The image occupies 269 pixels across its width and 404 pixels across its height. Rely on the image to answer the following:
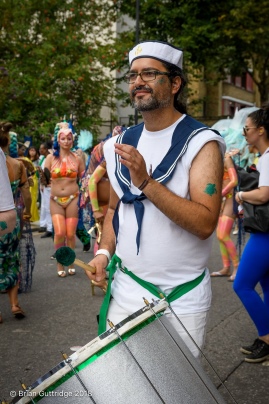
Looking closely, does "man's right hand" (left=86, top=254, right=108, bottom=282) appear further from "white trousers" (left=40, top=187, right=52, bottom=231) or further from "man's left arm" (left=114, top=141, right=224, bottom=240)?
"white trousers" (left=40, top=187, right=52, bottom=231)

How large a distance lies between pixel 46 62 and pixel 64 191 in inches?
471

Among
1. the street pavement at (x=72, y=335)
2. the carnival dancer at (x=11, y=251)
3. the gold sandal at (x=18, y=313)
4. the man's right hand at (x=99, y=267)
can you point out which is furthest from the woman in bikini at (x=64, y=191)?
the man's right hand at (x=99, y=267)

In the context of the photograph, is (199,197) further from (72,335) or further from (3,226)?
(72,335)

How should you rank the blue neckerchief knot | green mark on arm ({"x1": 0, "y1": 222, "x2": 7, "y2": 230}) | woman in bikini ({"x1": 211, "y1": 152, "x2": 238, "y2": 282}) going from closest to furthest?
the blue neckerchief knot < green mark on arm ({"x1": 0, "y1": 222, "x2": 7, "y2": 230}) < woman in bikini ({"x1": 211, "y1": 152, "x2": 238, "y2": 282})

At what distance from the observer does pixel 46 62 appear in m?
19.7

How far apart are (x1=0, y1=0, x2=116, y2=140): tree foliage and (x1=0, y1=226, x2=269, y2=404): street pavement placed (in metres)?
12.0

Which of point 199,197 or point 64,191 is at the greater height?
point 199,197

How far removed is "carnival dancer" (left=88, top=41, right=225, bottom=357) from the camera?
265cm

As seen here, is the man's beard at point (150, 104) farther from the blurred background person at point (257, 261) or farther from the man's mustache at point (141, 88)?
the blurred background person at point (257, 261)

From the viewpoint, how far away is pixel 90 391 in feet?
6.35

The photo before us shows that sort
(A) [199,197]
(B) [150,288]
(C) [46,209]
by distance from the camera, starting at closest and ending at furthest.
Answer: (A) [199,197] → (B) [150,288] → (C) [46,209]

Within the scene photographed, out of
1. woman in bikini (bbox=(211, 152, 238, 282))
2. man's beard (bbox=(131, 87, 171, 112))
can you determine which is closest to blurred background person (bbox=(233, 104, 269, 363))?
man's beard (bbox=(131, 87, 171, 112))

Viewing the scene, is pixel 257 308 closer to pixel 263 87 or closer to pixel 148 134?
pixel 148 134

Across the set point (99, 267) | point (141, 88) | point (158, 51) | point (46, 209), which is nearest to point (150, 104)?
point (141, 88)
